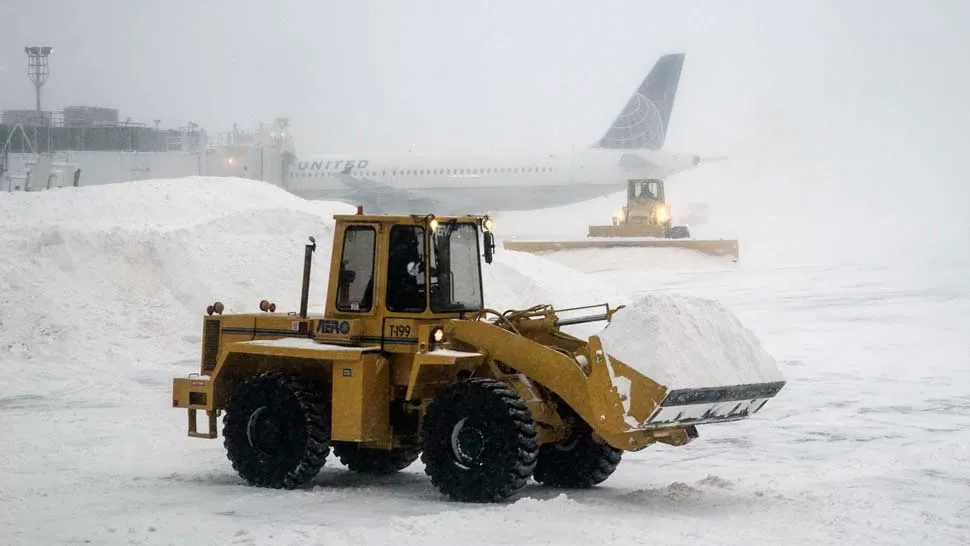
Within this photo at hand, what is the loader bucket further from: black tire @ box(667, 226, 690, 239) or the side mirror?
black tire @ box(667, 226, 690, 239)

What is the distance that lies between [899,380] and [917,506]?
28.5 feet

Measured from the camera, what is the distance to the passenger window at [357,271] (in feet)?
35.7

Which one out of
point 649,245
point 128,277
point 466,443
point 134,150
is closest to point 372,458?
point 466,443

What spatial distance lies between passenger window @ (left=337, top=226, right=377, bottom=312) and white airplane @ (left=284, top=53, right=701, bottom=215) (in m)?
47.3

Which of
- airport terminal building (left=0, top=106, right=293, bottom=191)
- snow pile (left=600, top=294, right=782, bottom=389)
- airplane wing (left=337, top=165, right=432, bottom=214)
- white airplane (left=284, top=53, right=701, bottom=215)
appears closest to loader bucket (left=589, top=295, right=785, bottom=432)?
snow pile (left=600, top=294, right=782, bottom=389)

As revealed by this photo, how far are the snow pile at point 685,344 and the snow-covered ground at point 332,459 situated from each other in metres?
1.01

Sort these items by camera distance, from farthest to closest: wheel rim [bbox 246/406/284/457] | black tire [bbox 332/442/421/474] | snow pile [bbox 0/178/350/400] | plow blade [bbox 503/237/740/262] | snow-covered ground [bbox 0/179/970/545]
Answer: plow blade [bbox 503/237/740/262] < snow pile [bbox 0/178/350/400] < black tire [bbox 332/442/421/474] < wheel rim [bbox 246/406/284/457] < snow-covered ground [bbox 0/179/970/545]

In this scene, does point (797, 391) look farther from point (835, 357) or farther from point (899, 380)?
point (835, 357)

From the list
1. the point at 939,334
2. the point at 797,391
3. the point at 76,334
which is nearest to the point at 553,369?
the point at 797,391

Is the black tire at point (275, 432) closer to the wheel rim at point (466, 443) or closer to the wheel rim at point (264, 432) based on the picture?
the wheel rim at point (264, 432)

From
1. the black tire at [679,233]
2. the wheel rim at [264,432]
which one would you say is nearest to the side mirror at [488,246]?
the wheel rim at [264,432]

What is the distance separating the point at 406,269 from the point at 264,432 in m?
1.79

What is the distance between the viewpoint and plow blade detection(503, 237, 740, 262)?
44656 millimetres

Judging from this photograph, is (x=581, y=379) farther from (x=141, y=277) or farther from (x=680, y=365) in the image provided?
(x=141, y=277)
